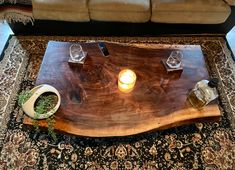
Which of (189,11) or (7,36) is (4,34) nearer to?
(7,36)

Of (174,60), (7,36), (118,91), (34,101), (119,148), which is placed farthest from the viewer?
(7,36)

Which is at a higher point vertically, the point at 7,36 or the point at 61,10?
the point at 61,10

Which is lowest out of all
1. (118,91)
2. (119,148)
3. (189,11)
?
(119,148)

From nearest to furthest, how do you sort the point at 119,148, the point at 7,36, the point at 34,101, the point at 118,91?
the point at 34,101
the point at 118,91
the point at 119,148
the point at 7,36

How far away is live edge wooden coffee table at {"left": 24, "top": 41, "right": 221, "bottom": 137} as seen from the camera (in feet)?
4.42

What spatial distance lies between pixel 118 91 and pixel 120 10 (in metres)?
0.85

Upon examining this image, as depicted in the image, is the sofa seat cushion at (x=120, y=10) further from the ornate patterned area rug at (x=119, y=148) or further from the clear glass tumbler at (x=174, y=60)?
the clear glass tumbler at (x=174, y=60)

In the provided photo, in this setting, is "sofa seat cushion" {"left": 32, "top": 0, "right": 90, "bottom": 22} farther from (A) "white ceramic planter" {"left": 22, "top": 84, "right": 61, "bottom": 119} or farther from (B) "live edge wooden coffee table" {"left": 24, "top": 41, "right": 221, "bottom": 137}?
(A) "white ceramic planter" {"left": 22, "top": 84, "right": 61, "bottom": 119}

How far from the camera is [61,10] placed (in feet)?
6.54

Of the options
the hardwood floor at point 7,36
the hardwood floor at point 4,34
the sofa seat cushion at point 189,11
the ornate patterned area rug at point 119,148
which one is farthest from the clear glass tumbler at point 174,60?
the hardwood floor at point 4,34

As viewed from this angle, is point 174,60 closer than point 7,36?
Yes

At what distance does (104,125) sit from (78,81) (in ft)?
1.10

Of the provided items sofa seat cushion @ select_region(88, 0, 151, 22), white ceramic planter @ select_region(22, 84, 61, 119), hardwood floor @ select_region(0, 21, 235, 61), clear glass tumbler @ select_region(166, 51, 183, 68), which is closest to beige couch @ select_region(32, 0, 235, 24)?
sofa seat cushion @ select_region(88, 0, 151, 22)

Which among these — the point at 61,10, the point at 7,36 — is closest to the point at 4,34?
the point at 7,36
